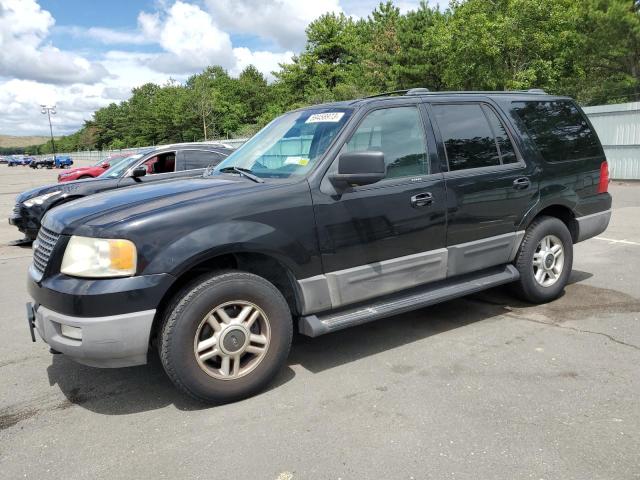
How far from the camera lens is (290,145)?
4195 mm

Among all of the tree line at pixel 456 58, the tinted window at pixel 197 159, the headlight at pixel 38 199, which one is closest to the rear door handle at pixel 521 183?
the tinted window at pixel 197 159

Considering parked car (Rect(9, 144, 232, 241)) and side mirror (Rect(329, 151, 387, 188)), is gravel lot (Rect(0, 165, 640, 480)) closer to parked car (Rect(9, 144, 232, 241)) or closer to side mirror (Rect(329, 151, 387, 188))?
side mirror (Rect(329, 151, 387, 188))

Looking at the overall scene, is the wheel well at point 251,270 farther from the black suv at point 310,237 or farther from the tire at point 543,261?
the tire at point 543,261

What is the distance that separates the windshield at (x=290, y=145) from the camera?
3.91 metres

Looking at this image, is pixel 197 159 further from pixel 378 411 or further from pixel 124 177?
pixel 378 411

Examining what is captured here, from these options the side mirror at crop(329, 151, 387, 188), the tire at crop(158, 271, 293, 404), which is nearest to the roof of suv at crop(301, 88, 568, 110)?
the side mirror at crop(329, 151, 387, 188)

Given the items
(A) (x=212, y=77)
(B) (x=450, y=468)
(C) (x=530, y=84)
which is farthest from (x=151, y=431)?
(A) (x=212, y=77)

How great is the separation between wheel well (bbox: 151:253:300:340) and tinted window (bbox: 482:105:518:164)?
90.4 inches

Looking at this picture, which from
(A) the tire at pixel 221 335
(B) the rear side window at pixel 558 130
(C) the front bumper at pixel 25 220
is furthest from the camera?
(C) the front bumper at pixel 25 220

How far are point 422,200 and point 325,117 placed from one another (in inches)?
38.6

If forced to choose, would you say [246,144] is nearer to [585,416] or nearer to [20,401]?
[20,401]

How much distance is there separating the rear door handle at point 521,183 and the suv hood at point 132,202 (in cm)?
233

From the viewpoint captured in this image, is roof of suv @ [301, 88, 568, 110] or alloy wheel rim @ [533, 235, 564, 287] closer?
roof of suv @ [301, 88, 568, 110]

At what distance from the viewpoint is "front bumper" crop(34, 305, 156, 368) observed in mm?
3029
